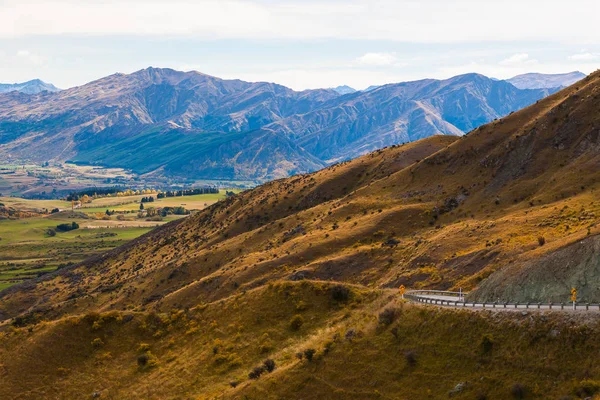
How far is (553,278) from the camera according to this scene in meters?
50.8

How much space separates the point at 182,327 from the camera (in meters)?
75.1

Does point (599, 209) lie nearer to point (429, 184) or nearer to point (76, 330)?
point (429, 184)

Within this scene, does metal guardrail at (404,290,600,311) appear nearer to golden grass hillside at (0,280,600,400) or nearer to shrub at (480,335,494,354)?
golden grass hillside at (0,280,600,400)

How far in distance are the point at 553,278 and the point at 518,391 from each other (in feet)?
46.2

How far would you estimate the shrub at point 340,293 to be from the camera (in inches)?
2750

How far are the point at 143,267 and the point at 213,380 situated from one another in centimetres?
11110

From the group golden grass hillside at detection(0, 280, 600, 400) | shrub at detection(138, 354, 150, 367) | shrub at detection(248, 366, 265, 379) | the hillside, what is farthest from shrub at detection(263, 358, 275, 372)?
shrub at detection(138, 354, 150, 367)

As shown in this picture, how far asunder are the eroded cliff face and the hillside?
5.5 inches

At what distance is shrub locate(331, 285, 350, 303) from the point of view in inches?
2750

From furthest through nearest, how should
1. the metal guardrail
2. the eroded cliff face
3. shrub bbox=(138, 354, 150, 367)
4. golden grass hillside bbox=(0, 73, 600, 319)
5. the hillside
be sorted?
golden grass hillside bbox=(0, 73, 600, 319) < shrub bbox=(138, 354, 150, 367) < the eroded cliff face < the hillside < the metal guardrail

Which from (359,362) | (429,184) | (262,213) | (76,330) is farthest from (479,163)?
(76,330)

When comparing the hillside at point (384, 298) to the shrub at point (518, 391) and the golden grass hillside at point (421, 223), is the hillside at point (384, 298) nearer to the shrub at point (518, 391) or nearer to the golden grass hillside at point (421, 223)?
the shrub at point (518, 391)

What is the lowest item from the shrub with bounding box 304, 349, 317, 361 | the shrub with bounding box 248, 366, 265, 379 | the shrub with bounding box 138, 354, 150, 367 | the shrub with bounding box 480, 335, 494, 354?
the shrub with bounding box 138, 354, 150, 367

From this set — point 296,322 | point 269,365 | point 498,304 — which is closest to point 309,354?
point 269,365
